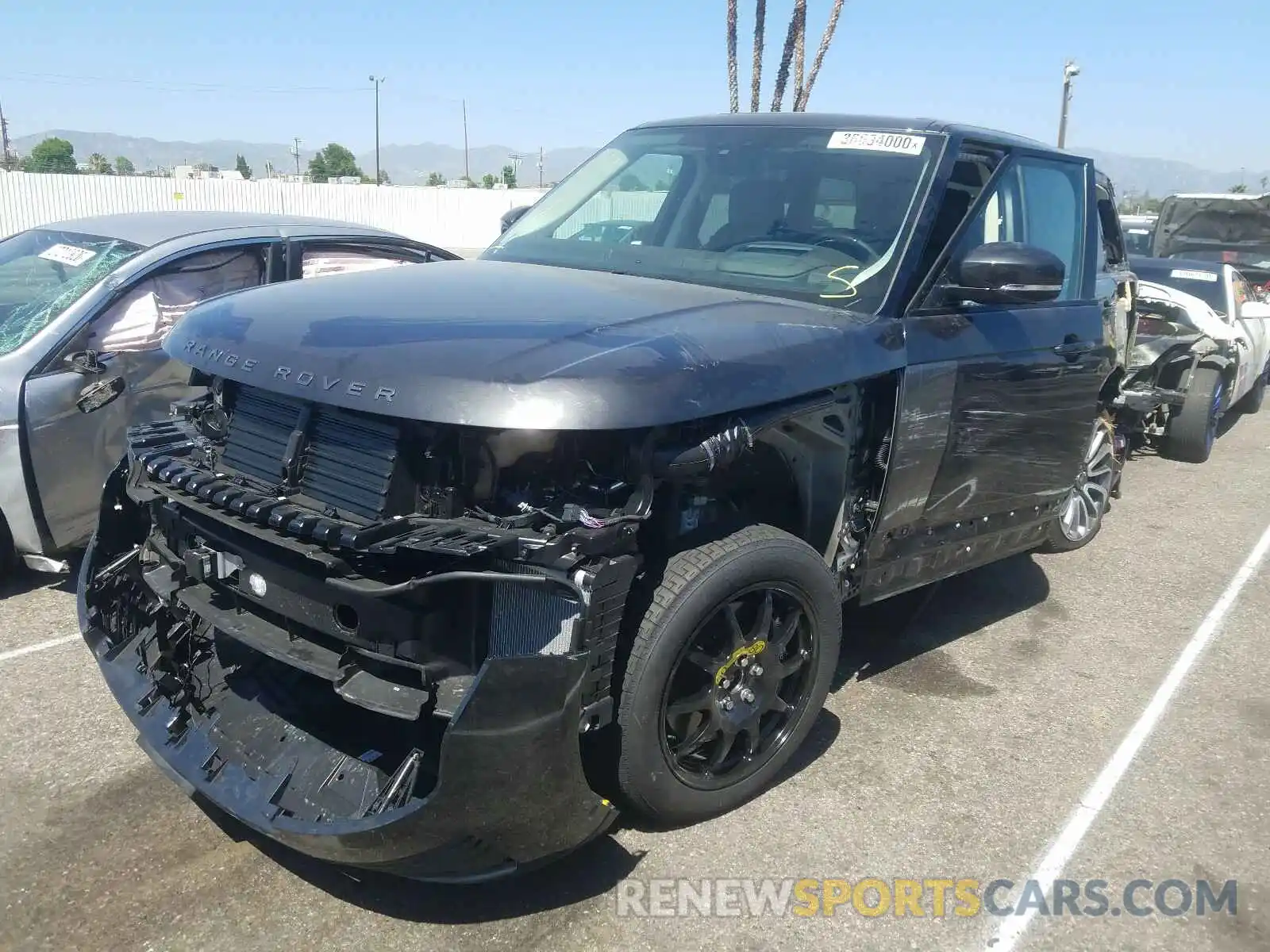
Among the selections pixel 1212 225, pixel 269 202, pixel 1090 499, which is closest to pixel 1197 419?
pixel 1090 499

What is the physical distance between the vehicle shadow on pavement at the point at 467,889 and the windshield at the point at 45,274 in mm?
2911

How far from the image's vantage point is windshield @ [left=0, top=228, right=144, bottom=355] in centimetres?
473

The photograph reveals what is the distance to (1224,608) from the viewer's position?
5.37m

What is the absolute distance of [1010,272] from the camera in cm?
348

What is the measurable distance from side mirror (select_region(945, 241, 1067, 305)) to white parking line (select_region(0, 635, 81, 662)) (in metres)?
3.81

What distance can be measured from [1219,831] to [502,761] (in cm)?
239

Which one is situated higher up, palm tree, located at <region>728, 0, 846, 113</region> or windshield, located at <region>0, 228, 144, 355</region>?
palm tree, located at <region>728, 0, 846, 113</region>

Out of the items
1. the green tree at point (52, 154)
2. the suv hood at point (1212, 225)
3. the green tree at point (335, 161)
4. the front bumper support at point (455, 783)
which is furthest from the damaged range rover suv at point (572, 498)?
the green tree at point (335, 161)

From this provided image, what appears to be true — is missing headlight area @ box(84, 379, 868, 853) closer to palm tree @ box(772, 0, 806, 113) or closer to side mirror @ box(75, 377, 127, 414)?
side mirror @ box(75, 377, 127, 414)

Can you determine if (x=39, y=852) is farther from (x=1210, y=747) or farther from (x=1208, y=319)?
(x=1208, y=319)

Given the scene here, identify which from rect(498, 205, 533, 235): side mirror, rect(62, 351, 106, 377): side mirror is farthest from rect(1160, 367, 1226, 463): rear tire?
rect(62, 351, 106, 377): side mirror

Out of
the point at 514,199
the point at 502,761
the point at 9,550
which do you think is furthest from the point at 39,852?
the point at 514,199

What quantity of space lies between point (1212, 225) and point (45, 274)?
51.5ft

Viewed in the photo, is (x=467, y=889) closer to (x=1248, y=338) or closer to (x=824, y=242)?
(x=824, y=242)
